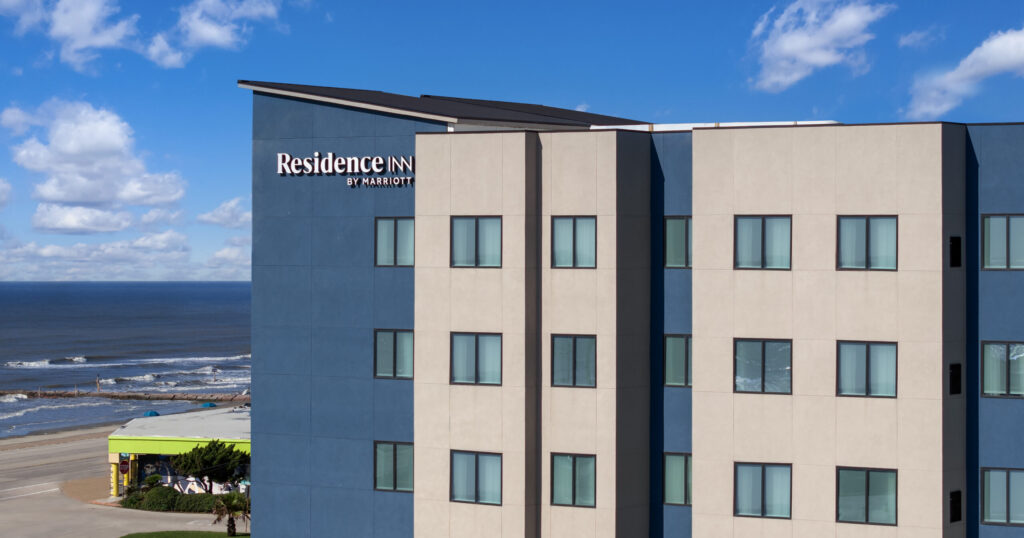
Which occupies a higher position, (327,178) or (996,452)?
(327,178)

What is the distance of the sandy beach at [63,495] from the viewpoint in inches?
2301

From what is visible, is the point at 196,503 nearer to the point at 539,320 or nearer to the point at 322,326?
the point at 322,326

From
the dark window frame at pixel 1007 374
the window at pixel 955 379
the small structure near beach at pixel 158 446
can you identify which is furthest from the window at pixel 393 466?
the small structure near beach at pixel 158 446

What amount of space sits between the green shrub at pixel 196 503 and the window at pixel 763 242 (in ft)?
151

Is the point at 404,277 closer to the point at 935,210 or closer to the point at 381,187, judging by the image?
the point at 381,187

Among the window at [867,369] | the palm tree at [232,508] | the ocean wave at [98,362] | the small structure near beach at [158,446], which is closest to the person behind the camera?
the window at [867,369]

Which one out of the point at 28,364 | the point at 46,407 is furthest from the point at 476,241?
the point at 28,364

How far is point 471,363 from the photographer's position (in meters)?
28.8

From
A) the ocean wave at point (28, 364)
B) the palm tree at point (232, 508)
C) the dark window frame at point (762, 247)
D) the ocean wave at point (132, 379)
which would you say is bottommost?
the ocean wave at point (132, 379)

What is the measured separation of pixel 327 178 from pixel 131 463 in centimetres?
4563

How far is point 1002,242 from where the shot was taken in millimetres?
27156

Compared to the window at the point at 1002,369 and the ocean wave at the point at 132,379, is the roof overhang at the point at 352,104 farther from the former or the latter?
the ocean wave at the point at 132,379

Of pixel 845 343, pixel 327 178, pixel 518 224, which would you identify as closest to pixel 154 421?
pixel 327 178

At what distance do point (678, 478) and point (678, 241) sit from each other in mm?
7122
